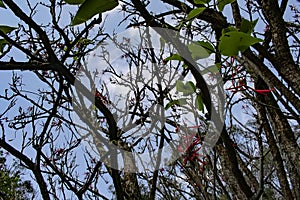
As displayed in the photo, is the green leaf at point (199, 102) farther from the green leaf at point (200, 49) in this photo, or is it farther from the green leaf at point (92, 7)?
the green leaf at point (92, 7)

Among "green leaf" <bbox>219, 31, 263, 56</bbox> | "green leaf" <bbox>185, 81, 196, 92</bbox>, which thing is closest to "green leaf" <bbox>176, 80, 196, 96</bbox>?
"green leaf" <bbox>185, 81, 196, 92</bbox>

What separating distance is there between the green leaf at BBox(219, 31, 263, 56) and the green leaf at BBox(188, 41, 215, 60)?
0.04 meters

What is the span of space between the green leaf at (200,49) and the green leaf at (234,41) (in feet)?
0.12

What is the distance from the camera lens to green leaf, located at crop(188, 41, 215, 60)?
0.28 meters

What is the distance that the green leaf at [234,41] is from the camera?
0.23 m

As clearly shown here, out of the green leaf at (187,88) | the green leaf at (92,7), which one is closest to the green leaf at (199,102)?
the green leaf at (187,88)

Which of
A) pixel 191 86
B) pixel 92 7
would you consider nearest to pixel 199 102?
pixel 191 86

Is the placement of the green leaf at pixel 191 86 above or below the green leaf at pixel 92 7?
above

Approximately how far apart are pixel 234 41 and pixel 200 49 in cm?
6

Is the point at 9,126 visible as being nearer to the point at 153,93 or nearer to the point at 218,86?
the point at 153,93

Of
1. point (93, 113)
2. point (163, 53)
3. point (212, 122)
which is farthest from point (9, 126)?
point (212, 122)

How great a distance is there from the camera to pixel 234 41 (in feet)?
0.77

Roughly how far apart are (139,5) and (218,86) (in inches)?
4.6

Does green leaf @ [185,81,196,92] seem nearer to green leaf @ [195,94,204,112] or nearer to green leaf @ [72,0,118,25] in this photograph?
green leaf @ [195,94,204,112]
